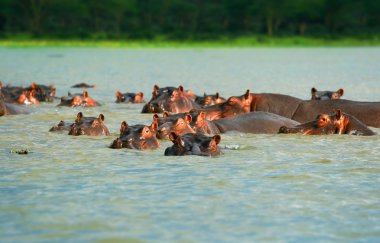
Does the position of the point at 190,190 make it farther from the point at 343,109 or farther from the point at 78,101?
the point at 78,101

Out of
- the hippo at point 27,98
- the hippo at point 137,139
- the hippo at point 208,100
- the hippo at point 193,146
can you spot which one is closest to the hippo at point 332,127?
the hippo at point 137,139

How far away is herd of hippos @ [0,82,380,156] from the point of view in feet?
29.6

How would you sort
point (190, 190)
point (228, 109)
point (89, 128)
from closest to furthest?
point (190, 190), point (89, 128), point (228, 109)

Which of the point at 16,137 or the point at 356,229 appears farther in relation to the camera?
the point at 16,137

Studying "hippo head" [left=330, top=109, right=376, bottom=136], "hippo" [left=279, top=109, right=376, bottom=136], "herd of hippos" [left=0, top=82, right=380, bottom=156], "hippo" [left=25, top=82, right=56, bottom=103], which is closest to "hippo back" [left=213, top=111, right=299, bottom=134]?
"herd of hippos" [left=0, top=82, right=380, bottom=156]

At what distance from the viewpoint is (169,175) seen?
7504mm

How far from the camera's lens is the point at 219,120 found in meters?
11.1

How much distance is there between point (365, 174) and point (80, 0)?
79.1 metres

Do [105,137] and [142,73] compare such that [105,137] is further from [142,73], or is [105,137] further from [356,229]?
[142,73]

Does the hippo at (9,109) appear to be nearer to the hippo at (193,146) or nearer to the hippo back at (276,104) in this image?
the hippo back at (276,104)

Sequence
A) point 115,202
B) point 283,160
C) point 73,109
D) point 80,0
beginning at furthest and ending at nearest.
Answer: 1. point 80,0
2. point 73,109
3. point 283,160
4. point 115,202

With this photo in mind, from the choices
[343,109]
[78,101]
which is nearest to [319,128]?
[343,109]

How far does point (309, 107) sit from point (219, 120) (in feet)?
5.78

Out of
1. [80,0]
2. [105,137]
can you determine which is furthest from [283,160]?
[80,0]
